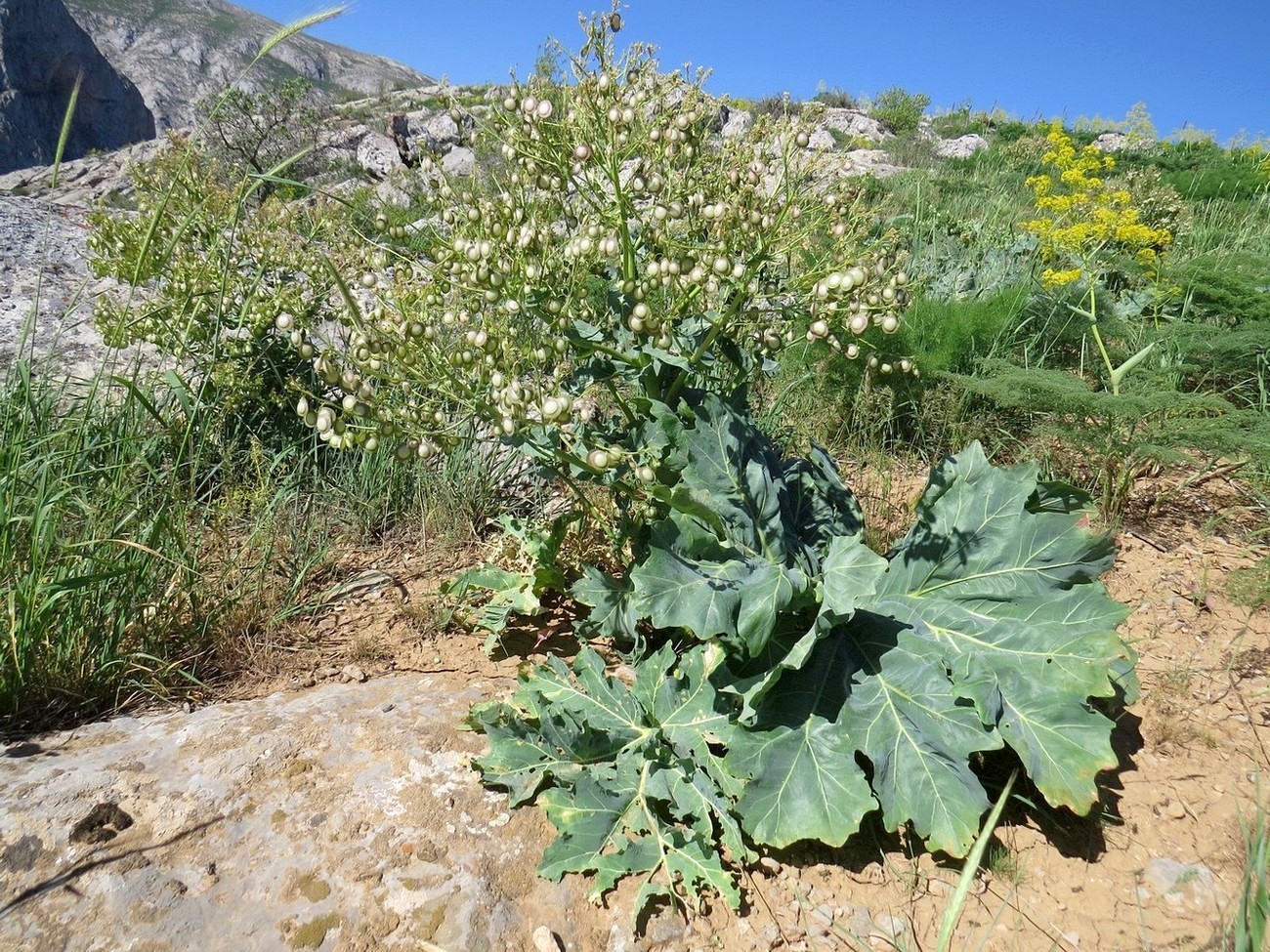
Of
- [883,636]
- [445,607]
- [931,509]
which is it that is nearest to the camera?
[883,636]

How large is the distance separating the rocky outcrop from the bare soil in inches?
1646

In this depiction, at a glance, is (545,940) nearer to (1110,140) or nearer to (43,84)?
(1110,140)

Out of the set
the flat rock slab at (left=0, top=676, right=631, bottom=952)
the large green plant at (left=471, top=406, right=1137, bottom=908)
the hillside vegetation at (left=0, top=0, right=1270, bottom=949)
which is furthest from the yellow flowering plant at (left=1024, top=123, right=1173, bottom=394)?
the flat rock slab at (left=0, top=676, right=631, bottom=952)

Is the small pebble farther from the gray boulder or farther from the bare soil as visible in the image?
the gray boulder

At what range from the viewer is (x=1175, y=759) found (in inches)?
84.7

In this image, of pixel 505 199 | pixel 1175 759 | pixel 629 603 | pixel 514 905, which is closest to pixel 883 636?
pixel 629 603

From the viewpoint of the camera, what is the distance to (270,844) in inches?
69.5

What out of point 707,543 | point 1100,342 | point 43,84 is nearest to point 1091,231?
point 1100,342

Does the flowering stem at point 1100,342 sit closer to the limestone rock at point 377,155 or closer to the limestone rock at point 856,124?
the limestone rock at point 377,155

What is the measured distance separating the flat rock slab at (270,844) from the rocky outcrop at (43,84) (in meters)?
41.8

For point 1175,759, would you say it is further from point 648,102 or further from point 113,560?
point 113,560

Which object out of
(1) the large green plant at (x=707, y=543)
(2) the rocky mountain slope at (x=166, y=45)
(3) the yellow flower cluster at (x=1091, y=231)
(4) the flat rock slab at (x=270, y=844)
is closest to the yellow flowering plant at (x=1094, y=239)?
(3) the yellow flower cluster at (x=1091, y=231)

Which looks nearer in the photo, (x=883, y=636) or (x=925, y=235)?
(x=883, y=636)

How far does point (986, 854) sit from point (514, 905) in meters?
1.13
